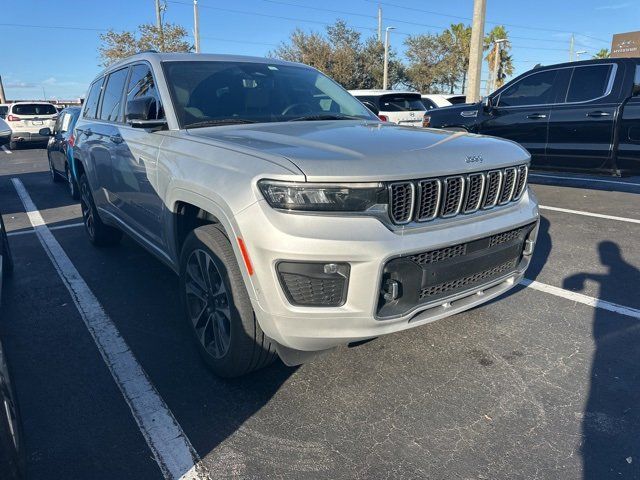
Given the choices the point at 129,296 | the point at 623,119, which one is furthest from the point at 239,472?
the point at 623,119

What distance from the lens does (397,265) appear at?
7.20 feet

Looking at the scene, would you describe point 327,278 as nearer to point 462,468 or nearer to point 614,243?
point 462,468

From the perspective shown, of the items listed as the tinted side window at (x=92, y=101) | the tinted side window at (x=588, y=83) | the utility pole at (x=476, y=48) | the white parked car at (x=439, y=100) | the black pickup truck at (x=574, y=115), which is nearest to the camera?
the tinted side window at (x=92, y=101)

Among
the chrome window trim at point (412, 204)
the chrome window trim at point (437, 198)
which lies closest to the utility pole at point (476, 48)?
the chrome window trim at point (437, 198)

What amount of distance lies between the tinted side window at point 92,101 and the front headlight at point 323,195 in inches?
154

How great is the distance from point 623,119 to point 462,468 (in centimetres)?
607

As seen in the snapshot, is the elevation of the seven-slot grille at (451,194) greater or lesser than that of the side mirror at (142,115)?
lesser

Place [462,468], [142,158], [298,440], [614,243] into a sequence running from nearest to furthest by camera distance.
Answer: [462,468]
[298,440]
[142,158]
[614,243]

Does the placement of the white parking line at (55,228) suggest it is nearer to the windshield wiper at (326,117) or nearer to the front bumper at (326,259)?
the windshield wiper at (326,117)

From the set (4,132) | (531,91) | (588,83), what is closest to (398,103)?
(531,91)

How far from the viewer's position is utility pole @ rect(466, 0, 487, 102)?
14117 millimetres

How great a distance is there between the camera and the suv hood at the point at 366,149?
2.18 metres

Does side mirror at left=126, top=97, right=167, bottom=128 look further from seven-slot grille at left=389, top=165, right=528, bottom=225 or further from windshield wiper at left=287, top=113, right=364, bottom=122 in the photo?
seven-slot grille at left=389, top=165, right=528, bottom=225

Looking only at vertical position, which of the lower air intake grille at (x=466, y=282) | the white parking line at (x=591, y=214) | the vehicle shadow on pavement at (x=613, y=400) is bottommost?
the vehicle shadow on pavement at (x=613, y=400)
